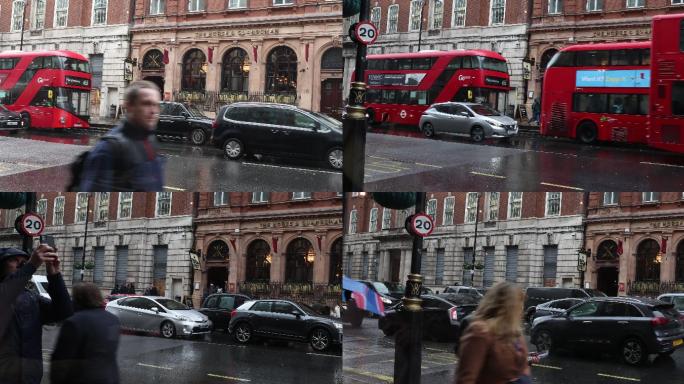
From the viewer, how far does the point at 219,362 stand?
7.08 meters

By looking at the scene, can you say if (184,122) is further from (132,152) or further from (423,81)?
(423,81)

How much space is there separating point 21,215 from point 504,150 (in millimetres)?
4379

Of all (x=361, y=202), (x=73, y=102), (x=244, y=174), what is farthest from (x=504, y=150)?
(x=73, y=102)

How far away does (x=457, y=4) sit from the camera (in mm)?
7891

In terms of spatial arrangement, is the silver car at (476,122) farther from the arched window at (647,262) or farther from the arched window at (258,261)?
the arched window at (258,261)

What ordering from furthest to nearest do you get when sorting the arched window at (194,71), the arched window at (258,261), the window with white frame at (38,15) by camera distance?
1. the window with white frame at (38,15)
2. the arched window at (194,71)
3. the arched window at (258,261)

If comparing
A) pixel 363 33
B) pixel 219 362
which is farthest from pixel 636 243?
pixel 219 362

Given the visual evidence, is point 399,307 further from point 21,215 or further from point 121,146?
point 21,215

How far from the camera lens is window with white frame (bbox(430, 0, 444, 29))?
792 centimetres

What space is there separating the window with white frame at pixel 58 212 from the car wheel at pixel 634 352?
203 inches

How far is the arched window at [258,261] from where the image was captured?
7.31 m

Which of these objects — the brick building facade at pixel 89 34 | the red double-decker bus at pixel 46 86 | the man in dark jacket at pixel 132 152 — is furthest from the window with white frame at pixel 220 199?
the red double-decker bus at pixel 46 86

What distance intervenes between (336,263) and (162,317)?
159cm

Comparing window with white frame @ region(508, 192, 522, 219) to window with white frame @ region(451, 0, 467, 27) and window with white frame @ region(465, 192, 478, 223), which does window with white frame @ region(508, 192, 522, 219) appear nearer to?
window with white frame @ region(465, 192, 478, 223)
